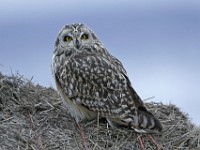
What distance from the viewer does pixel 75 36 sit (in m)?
6.75

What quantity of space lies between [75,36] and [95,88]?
0.67 meters

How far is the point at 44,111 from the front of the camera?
6.66m

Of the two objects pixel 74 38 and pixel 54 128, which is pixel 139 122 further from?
pixel 74 38

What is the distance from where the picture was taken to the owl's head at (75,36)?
22.1ft

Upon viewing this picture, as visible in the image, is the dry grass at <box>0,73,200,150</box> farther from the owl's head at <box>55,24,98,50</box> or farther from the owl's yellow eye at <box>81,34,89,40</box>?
the owl's yellow eye at <box>81,34,89,40</box>

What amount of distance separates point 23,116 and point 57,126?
1.23 ft

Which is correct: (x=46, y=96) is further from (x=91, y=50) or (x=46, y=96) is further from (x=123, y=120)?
(x=123, y=120)

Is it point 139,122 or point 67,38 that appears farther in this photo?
point 67,38

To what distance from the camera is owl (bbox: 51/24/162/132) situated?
634 cm

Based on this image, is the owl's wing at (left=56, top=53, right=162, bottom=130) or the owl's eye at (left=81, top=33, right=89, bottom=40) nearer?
the owl's wing at (left=56, top=53, right=162, bottom=130)

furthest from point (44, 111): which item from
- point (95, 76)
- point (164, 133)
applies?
point (164, 133)

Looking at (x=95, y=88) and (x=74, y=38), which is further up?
(x=74, y=38)

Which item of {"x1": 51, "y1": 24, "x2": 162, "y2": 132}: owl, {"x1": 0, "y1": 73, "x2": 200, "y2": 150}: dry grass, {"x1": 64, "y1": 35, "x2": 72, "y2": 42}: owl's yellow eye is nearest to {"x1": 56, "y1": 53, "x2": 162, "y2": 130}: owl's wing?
{"x1": 51, "y1": 24, "x2": 162, "y2": 132}: owl

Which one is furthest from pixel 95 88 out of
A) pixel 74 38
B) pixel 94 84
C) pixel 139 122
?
pixel 74 38
